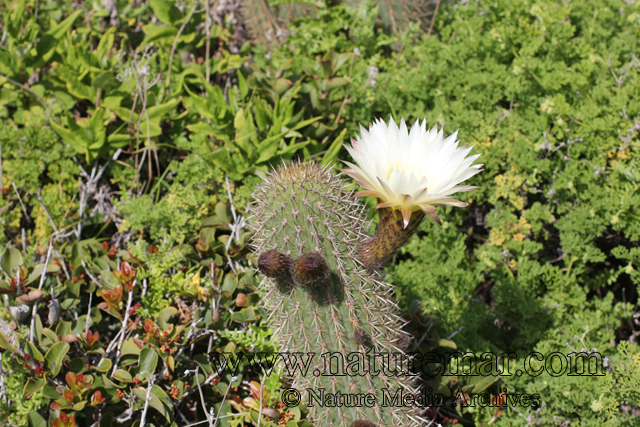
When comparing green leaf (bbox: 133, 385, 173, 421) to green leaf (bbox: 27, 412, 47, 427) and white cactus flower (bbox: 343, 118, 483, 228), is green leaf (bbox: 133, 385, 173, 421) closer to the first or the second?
green leaf (bbox: 27, 412, 47, 427)

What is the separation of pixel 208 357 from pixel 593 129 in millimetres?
2306

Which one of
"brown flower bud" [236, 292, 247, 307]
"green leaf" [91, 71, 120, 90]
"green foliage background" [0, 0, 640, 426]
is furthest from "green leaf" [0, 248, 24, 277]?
"green leaf" [91, 71, 120, 90]

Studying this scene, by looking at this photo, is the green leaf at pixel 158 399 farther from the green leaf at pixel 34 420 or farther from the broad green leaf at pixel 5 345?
the broad green leaf at pixel 5 345

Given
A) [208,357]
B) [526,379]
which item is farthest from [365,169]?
[526,379]

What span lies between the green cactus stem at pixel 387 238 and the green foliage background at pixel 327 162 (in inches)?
24.9

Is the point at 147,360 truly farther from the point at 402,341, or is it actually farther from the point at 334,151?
the point at 334,151

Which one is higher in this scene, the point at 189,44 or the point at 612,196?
the point at 189,44

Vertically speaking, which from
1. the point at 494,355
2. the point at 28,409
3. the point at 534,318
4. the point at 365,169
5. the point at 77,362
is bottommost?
the point at 28,409

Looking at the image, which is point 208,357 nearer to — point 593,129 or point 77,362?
point 77,362

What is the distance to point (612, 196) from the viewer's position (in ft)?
7.96

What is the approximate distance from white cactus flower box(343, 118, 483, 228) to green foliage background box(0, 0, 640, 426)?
2.76 ft

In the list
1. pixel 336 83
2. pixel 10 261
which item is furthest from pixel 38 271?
pixel 336 83

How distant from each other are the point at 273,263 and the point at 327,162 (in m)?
1.25

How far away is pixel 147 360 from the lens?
76.6 inches
